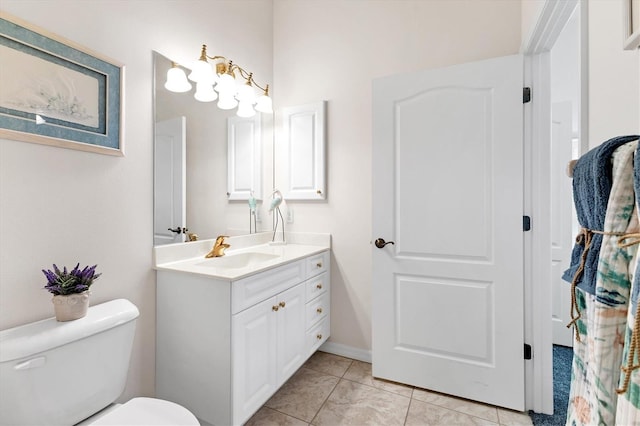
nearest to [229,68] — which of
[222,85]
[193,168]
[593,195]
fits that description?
[222,85]

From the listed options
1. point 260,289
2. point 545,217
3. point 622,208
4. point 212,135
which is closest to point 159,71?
point 212,135

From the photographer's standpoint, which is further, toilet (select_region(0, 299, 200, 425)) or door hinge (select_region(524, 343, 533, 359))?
door hinge (select_region(524, 343, 533, 359))

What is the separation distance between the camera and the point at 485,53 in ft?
6.21

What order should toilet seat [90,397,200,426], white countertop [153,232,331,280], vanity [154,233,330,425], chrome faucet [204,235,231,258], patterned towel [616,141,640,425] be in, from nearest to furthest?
patterned towel [616,141,640,425], toilet seat [90,397,200,426], vanity [154,233,330,425], white countertop [153,232,331,280], chrome faucet [204,235,231,258]

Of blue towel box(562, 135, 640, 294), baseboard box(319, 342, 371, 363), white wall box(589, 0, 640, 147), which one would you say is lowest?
baseboard box(319, 342, 371, 363)

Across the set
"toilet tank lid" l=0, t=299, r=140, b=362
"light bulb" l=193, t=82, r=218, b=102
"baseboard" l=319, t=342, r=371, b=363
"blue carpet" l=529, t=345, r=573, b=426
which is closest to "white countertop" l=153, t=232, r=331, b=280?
"toilet tank lid" l=0, t=299, r=140, b=362

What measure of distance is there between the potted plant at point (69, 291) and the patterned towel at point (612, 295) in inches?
59.0

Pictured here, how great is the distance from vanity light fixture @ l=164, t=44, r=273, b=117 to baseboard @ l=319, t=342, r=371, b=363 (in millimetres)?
1870

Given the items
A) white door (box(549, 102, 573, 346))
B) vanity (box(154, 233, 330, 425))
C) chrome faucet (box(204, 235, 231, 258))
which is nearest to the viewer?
vanity (box(154, 233, 330, 425))

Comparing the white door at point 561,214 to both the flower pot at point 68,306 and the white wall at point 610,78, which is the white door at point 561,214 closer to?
the white wall at point 610,78

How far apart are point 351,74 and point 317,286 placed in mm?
1595


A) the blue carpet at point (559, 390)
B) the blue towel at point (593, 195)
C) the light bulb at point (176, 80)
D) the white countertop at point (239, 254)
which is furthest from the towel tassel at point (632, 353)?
the light bulb at point (176, 80)

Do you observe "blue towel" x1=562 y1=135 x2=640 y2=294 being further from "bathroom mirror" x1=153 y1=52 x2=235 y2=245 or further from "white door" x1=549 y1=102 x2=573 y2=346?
"white door" x1=549 y1=102 x2=573 y2=346

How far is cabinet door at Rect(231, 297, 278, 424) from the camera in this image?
1.38 m
